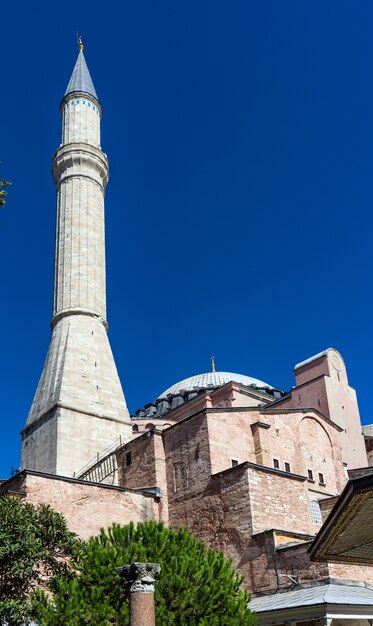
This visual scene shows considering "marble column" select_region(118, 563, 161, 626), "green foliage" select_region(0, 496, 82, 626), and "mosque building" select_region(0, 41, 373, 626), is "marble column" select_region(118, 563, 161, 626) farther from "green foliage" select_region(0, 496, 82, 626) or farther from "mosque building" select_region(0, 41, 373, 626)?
"mosque building" select_region(0, 41, 373, 626)

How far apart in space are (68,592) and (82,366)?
1494cm

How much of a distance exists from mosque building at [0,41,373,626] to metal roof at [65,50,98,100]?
11 cm

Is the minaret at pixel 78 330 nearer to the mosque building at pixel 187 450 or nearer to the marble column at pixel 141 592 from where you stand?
the mosque building at pixel 187 450

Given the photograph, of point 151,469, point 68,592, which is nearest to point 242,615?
point 68,592

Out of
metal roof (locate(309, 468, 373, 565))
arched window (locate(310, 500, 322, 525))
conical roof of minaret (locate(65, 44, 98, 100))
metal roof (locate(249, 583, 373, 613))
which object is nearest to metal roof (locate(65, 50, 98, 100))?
conical roof of minaret (locate(65, 44, 98, 100))

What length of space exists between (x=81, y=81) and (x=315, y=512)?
23.8 m

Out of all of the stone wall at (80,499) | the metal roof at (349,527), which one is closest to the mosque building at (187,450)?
the stone wall at (80,499)

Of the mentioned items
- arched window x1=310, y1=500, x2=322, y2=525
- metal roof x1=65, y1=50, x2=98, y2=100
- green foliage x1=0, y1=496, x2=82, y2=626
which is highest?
metal roof x1=65, y1=50, x2=98, y2=100

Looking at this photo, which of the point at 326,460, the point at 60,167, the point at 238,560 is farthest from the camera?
the point at 60,167

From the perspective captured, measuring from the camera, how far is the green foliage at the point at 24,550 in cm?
1210

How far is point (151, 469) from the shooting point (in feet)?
68.9

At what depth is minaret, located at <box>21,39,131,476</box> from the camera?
24141 millimetres

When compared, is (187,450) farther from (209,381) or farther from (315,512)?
(209,381)

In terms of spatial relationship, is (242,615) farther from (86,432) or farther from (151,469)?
(86,432)
